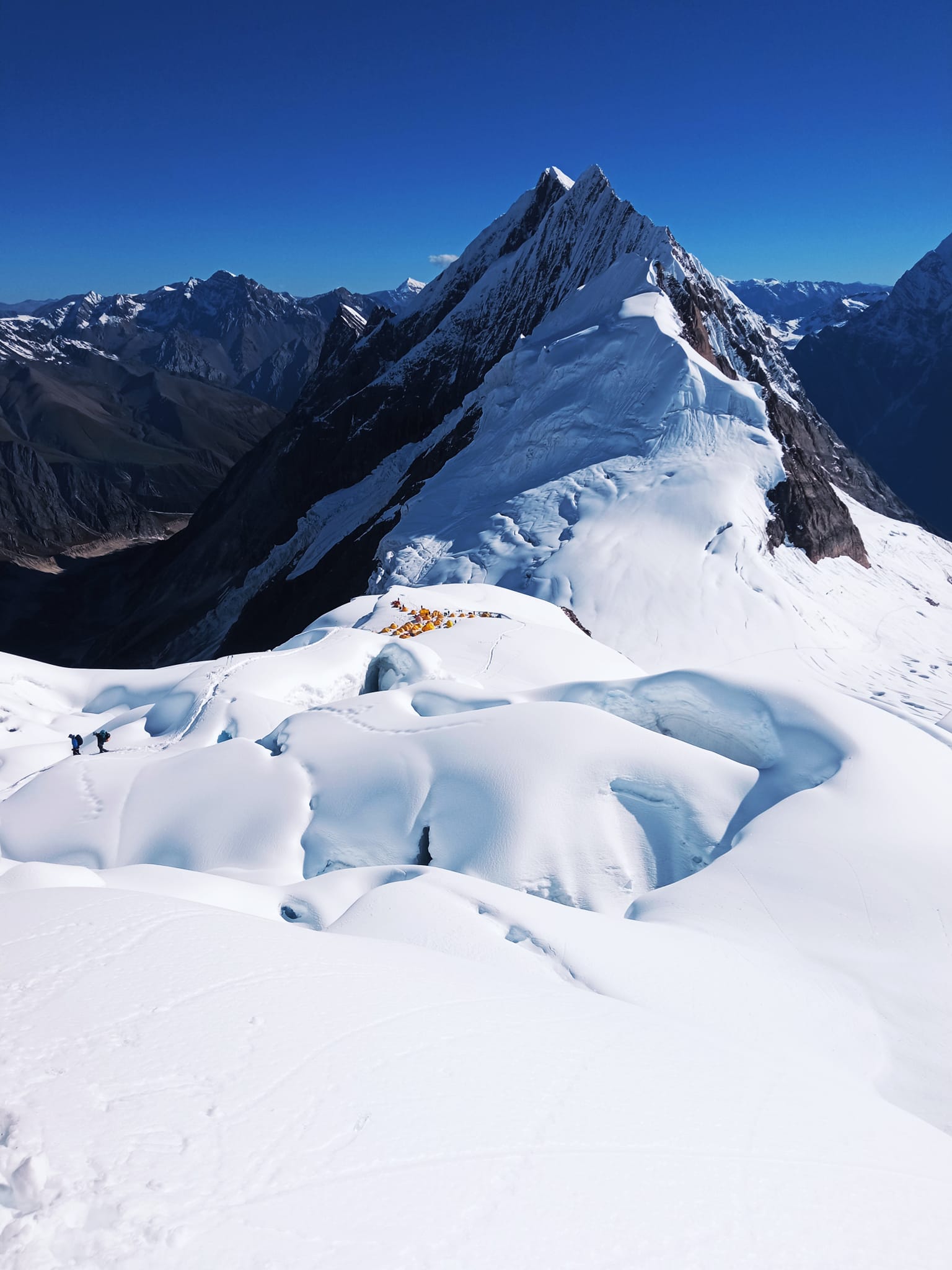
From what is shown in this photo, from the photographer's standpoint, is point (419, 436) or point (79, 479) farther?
point (79, 479)

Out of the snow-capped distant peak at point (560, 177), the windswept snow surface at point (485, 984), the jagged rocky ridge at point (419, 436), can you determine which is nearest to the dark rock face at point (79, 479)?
the jagged rocky ridge at point (419, 436)

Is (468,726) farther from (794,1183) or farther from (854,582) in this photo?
(854,582)

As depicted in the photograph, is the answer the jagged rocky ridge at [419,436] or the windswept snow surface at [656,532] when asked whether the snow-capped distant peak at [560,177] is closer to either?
the jagged rocky ridge at [419,436]

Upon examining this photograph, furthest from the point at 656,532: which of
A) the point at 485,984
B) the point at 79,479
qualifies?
the point at 79,479

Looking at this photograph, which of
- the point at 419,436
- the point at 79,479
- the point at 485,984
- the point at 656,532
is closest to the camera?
the point at 485,984

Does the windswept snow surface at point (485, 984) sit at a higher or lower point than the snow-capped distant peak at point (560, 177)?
lower

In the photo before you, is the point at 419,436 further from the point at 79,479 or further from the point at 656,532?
the point at 79,479

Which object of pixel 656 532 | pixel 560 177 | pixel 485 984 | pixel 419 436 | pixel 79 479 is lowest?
pixel 485 984
